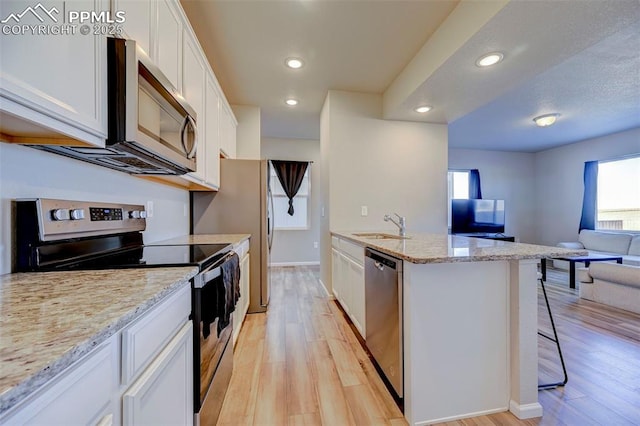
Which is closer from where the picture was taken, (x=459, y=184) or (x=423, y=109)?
(x=423, y=109)

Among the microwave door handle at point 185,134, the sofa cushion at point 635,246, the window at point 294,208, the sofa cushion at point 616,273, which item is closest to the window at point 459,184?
the sofa cushion at point 635,246

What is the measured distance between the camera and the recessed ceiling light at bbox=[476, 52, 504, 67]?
203 centimetres

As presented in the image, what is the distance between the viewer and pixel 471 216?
5.64 metres

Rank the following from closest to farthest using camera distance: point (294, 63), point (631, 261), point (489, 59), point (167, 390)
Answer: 1. point (167, 390)
2. point (489, 59)
3. point (294, 63)
4. point (631, 261)

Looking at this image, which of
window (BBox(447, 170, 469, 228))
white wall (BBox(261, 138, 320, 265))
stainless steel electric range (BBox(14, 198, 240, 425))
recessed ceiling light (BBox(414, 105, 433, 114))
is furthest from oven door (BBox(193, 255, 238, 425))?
window (BBox(447, 170, 469, 228))

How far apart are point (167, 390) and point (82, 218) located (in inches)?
32.8

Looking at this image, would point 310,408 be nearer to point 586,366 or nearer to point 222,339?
point 222,339

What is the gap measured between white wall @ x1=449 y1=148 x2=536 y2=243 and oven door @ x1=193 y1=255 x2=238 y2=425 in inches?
248

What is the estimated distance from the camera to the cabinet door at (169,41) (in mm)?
1401

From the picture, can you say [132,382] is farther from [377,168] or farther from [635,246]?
[635,246]

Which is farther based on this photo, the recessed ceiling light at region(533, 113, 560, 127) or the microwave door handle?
the recessed ceiling light at region(533, 113, 560, 127)

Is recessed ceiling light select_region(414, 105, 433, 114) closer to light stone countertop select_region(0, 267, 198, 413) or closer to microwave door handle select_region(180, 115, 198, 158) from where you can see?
microwave door handle select_region(180, 115, 198, 158)

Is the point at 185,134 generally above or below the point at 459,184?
below

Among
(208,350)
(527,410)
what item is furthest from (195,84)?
(527,410)
